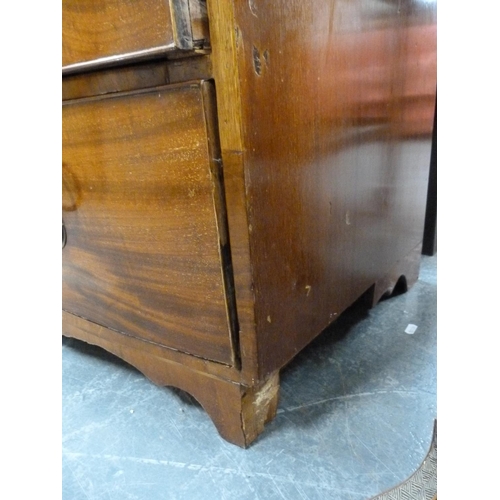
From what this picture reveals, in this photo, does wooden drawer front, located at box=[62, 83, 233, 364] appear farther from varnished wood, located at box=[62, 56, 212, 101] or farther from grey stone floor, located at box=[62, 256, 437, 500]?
grey stone floor, located at box=[62, 256, 437, 500]

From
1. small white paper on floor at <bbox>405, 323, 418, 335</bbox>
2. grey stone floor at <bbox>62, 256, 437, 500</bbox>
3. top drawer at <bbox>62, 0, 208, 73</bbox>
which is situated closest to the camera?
top drawer at <bbox>62, 0, 208, 73</bbox>

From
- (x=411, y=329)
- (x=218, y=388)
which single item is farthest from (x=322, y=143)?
(x=411, y=329)

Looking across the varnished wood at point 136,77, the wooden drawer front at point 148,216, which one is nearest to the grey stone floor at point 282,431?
the wooden drawer front at point 148,216

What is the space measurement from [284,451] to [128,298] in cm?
28

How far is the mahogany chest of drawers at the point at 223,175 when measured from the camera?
424mm

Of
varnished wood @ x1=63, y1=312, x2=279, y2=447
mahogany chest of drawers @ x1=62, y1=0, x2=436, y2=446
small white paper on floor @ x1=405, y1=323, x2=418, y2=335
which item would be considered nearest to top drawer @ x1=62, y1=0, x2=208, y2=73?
mahogany chest of drawers @ x1=62, y1=0, x2=436, y2=446

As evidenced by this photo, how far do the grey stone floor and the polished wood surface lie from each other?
0.10 meters

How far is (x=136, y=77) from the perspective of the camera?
461 mm

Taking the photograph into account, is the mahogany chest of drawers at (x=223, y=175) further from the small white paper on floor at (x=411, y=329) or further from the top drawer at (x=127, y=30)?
the small white paper on floor at (x=411, y=329)

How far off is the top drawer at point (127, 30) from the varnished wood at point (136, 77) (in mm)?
20

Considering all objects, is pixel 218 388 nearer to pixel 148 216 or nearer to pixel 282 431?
pixel 282 431

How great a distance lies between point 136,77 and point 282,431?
0.47 metres

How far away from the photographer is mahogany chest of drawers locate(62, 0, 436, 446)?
0.42 meters
